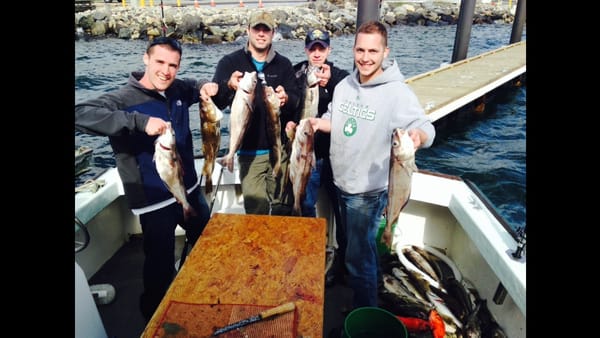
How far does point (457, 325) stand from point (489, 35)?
3729 centimetres

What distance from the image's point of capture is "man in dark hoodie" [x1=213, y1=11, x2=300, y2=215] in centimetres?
369

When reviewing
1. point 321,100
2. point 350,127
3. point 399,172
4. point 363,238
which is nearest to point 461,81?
point 321,100

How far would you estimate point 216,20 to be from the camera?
107 feet

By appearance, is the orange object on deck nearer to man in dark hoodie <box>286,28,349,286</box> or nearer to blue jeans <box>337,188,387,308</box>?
blue jeans <box>337,188,387,308</box>

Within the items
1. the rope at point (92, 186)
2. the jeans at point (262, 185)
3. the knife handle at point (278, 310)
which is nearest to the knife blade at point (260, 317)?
the knife handle at point (278, 310)

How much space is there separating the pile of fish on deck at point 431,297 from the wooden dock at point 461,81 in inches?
195

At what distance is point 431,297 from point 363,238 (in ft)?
4.33

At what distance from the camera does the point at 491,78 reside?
488 inches

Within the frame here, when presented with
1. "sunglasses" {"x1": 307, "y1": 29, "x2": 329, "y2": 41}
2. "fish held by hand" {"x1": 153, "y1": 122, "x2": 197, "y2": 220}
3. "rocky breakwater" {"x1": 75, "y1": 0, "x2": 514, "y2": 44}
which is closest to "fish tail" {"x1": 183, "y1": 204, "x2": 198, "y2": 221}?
"fish held by hand" {"x1": 153, "y1": 122, "x2": 197, "y2": 220}

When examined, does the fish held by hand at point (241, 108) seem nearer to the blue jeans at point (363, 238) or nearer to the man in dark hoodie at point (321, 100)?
the man in dark hoodie at point (321, 100)

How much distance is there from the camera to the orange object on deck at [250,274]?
1.88m
